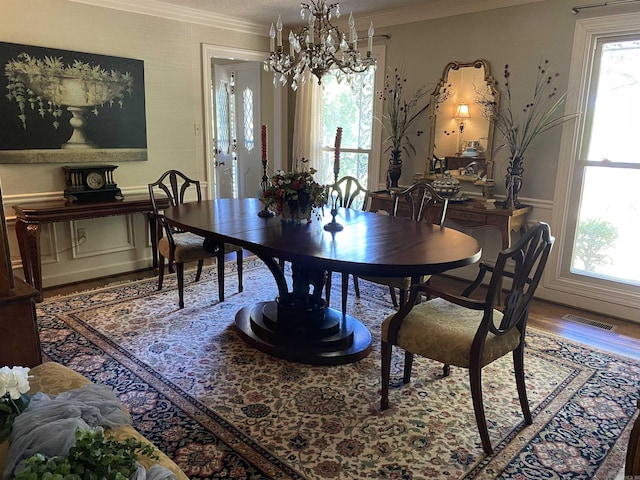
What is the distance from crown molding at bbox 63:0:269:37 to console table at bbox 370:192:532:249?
2.86m

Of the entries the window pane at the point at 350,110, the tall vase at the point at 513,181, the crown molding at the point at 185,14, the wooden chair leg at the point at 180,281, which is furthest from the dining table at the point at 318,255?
the crown molding at the point at 185,14

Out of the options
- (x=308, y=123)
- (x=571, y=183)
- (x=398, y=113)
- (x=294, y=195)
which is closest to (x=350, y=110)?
(x=308, y=123)

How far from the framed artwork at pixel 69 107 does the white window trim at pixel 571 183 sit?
11.7 feet

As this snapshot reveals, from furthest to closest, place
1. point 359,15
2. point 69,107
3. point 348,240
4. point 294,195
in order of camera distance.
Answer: point 359,15 → point 69,107 → point 294,195 → point 348,240

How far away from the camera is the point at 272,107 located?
568 centimetres

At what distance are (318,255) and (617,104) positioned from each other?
2724 mm

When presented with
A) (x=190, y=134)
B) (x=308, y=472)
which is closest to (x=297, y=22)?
(x=190, y=134)

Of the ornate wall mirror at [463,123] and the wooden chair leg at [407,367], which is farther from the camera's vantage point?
the ornate wall mirror at [463,123]

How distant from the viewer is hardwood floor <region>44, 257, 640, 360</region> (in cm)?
312

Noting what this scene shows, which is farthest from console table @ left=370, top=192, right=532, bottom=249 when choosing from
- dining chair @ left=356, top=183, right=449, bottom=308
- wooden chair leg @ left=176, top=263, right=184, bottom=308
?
wooden chair leg @ left=176, top=263, right=184, bottom=308

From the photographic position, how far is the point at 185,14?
4516 millimetres

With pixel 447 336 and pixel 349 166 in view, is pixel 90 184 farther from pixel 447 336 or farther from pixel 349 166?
pixel 447 336

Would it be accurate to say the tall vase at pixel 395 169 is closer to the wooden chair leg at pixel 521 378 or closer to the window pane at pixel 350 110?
the window pane at pixel 350 110

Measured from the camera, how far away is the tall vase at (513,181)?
3.75 m
